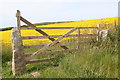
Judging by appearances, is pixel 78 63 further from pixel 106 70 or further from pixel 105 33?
pixel 105 33

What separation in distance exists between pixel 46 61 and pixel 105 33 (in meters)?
4.12

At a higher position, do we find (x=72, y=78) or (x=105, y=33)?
(x=105, y=33)

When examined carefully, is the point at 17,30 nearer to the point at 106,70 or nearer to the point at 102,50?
the point at 102,50

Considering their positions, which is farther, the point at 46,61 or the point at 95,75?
the point at 46,61

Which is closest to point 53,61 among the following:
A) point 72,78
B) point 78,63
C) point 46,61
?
point 46,61

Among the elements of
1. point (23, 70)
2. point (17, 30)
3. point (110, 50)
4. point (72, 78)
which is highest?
point (17, 30)

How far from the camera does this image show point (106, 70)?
13.4 feet

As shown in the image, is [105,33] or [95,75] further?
[105,33]

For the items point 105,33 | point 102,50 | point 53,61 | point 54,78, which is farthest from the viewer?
point 105,33

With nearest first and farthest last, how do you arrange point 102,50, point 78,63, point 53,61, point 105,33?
point 78,63, point 102,50, point 53,61, point 105,33

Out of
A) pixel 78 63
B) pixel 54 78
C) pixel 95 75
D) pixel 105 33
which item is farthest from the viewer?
pixel 105 33

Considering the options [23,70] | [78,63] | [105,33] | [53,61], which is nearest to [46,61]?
[53,61]

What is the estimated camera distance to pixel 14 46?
604 centimetres

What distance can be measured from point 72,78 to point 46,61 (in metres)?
3.40
